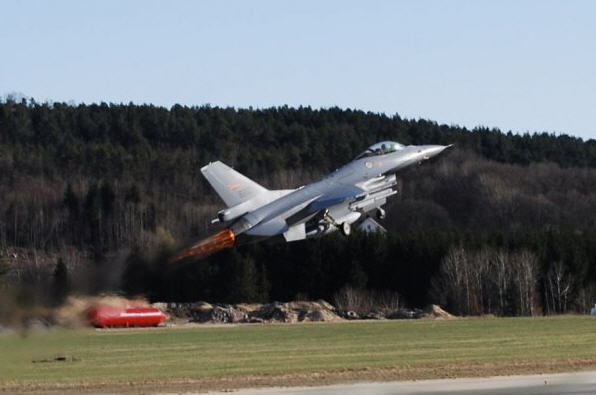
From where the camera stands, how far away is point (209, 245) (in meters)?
48.9

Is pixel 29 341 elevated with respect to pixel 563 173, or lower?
lower

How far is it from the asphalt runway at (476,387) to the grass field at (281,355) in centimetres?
219

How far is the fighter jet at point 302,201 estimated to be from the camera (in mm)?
49719

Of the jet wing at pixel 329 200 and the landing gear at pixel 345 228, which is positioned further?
the landing gear at pixel 345 228

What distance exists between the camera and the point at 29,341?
134ft

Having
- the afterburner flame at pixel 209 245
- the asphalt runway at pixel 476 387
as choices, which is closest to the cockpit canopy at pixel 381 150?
the afterburner flame at pixel 209 245

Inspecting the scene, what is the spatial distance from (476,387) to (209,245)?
14171 mm

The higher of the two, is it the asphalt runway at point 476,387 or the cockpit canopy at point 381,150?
the cockpit canopy at point 381,150

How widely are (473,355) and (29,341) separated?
19.8m

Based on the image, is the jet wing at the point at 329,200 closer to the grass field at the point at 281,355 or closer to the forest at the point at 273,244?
the forest at the point at 273,244

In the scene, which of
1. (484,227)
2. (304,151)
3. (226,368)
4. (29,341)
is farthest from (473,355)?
(304,151)

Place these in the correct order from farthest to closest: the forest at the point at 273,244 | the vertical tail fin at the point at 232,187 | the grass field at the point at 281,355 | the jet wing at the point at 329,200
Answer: the forest at the point at 273,244 → the vertical tail fin at the point at 232,187 → the jet wing at the point at 329,200 → the grass field at the point at 281,355

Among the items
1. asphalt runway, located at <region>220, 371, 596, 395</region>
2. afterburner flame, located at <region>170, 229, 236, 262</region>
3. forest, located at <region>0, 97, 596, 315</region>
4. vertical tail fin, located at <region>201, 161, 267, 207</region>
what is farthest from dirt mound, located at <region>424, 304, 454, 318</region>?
asphalt runway, located at <region>220, 371, 596, 395</region>

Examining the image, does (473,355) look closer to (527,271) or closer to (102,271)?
(102,271)
